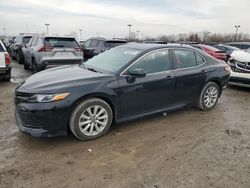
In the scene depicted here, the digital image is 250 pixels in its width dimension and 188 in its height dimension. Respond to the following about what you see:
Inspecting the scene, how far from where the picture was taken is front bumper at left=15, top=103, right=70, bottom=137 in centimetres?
382

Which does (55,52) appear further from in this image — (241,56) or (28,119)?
(241,56)

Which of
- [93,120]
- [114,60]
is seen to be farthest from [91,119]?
[114,60]

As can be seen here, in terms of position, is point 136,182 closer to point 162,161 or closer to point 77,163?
point 162,161

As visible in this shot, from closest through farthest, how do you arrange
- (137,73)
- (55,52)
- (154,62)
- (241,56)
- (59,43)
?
1. (137,73)
2. (154,62)
3. (241,56)
4. (55,52)
5. (59,43)

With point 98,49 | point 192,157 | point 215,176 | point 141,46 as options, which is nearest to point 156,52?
point 141,46

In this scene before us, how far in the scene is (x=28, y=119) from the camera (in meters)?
3.92

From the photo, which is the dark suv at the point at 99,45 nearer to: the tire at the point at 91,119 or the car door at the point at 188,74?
the car door at the point at 188,74

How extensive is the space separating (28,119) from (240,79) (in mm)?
6782

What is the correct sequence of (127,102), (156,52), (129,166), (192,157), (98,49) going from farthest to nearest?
1. (98,49)
2. (156,52)
3. (127,102)
4. (192,157)
5. (129,166)

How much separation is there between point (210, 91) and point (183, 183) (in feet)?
10.8

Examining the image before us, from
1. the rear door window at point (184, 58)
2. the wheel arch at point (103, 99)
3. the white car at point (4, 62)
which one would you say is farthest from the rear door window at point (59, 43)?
the wheel arch at point (103, 99)

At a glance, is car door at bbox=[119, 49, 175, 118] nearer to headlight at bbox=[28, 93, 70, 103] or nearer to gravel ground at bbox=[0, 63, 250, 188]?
gravel ground at bbox=[0, 63, 250, 188]

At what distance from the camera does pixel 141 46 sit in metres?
5.28

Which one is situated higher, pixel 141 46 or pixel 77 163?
pixel 141 46
